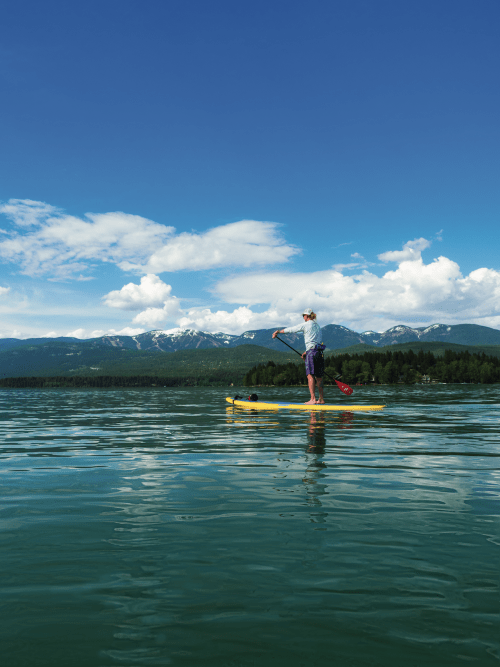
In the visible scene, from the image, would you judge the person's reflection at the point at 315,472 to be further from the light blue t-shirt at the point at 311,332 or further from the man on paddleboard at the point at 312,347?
the light blue t-shirt at the point at 311,332

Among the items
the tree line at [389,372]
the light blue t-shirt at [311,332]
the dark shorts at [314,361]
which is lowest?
the tree line at [389,372]

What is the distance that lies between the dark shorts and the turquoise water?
1413 centimetres

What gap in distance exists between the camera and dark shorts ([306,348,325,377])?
2572 centimetres

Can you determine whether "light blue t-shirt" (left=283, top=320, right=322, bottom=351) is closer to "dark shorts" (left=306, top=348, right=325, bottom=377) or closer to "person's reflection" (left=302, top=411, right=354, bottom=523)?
"dark shorts" (left=306, top=348, right=325, bottom=377)

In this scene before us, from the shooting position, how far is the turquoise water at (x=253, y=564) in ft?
12.4

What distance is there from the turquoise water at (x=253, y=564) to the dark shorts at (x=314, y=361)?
14.1 m

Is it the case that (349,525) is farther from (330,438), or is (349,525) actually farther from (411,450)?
(330,438)

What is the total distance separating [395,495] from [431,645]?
4795mm

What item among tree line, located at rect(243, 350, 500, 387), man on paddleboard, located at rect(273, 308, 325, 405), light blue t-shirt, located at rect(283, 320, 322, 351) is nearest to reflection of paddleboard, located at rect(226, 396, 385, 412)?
man on paddleboard, located at rect(273, 308, 325, 405)

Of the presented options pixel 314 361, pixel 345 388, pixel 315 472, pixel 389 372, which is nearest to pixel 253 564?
pixel 315 472

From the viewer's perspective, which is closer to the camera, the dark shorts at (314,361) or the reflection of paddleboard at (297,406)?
the dark shorts at (314,361)

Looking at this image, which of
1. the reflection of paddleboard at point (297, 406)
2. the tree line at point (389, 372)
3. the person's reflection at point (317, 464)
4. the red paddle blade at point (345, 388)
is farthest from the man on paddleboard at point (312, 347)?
the tree line at point (389, 372)

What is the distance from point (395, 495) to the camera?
27.5 ft

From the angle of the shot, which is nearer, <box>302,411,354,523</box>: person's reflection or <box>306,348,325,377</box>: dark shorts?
<box>302,411,354,523</box>: person's reflection
